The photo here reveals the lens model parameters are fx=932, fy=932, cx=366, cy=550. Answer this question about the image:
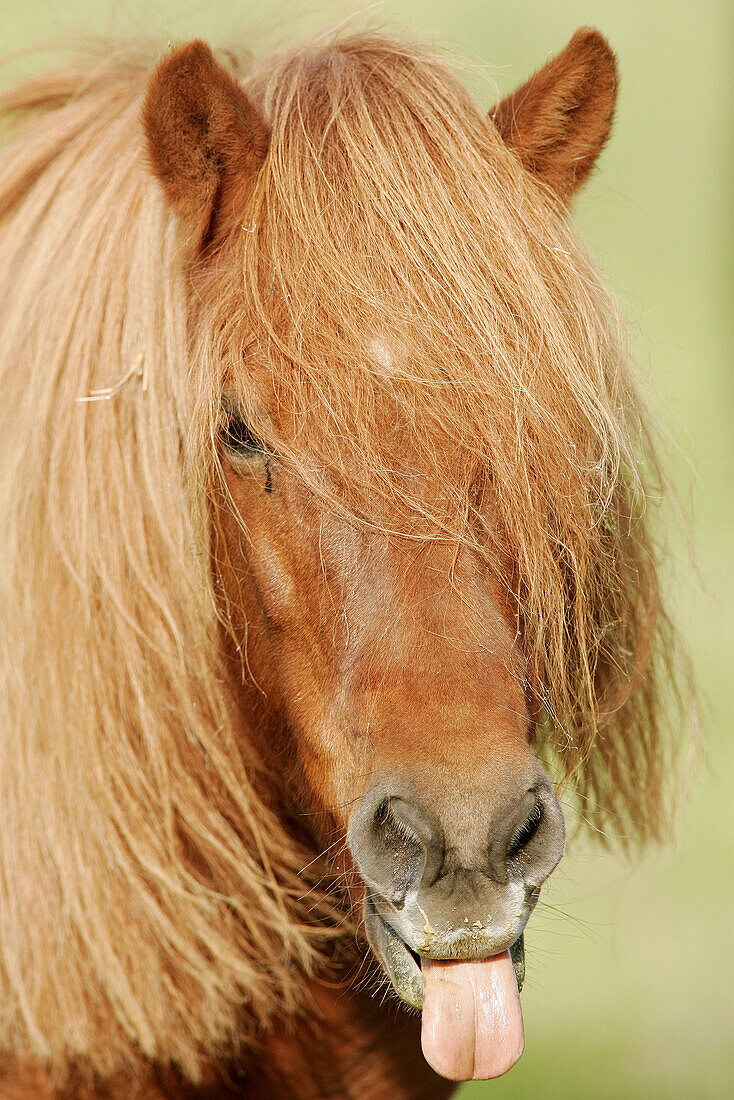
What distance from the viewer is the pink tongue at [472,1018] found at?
896 mm

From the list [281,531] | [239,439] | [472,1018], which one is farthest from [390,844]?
[239,439]

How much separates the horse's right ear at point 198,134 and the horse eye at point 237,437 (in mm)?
229

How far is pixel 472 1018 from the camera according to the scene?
0.90 meters

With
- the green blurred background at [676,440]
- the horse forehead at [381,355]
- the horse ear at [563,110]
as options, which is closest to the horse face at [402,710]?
the horse forehead at [381,355]

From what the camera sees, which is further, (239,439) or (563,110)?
(563,110)

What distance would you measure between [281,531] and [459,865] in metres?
0.39

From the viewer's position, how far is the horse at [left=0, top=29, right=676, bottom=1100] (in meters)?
0.95

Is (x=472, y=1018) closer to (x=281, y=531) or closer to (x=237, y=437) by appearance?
(x=281, y=531)

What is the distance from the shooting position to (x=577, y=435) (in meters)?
1.08

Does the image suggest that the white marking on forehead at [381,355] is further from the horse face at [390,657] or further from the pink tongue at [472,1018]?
the pink tongue at [472,1018]

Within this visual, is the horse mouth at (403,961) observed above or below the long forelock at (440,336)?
below

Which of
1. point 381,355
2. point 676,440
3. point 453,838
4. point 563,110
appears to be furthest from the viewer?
point 676,440

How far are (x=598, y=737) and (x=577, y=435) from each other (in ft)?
1.62

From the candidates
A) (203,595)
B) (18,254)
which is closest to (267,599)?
(203,595)
